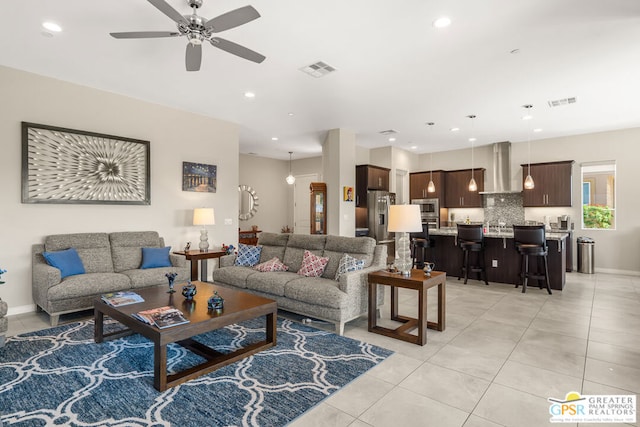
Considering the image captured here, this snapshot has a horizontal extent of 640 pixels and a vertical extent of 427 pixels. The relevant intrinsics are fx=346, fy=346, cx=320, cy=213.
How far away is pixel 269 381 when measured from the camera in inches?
99.7

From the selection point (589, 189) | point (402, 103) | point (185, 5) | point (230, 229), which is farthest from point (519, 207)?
point (185, 5)

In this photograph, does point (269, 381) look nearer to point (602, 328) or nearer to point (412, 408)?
point (412, 408)

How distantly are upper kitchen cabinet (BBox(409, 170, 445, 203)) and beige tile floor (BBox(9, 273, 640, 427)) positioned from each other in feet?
15.5

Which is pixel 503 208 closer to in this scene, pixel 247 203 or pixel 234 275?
pixel 247 203

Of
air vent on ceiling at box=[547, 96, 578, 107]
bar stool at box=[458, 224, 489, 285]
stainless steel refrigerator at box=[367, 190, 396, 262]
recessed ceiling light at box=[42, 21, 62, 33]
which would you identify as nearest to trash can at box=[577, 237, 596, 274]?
bar stool at box=[458, 224, 489, 285]

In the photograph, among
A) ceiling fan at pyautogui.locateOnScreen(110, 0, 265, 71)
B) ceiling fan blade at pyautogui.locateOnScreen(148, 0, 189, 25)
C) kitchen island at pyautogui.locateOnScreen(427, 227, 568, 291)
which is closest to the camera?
ceiling fan blade at pyautogui.locateOnScreen(148, 0, 189, 25)

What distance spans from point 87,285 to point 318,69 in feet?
11.9

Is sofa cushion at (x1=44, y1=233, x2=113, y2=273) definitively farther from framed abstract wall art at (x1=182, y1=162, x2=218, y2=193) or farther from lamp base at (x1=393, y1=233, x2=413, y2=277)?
lamp base at (x1=393, y1=233, x2=413, y2=277)

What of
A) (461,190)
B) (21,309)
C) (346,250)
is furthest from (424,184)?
(21,309)

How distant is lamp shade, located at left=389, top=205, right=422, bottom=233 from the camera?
3.51 meters

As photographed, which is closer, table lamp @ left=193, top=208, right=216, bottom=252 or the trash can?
table lamp @ left=193, top=208, right=216, bottom=252

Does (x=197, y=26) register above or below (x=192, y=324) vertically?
above

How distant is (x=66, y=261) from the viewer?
4.09 meters

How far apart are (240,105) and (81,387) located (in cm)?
434
